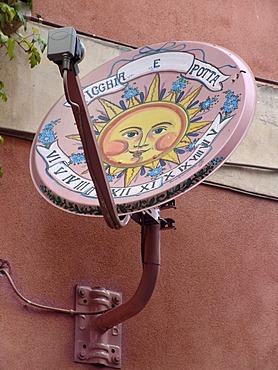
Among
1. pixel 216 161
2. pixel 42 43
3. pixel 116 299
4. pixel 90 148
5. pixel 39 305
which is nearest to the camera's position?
pixel 90 148

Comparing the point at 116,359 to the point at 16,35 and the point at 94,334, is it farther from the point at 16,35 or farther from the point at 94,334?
the point at 16,35

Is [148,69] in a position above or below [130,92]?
above

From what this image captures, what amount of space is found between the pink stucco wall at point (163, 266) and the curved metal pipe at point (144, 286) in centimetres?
23

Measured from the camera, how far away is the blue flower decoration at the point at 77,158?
6707 mm

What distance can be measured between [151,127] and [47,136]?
635 millimetres

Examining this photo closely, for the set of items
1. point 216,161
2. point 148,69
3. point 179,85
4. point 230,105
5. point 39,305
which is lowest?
point 39,305

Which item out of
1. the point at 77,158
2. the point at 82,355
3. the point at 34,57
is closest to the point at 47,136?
the point at 77,158

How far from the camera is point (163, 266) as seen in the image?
24.0 ft

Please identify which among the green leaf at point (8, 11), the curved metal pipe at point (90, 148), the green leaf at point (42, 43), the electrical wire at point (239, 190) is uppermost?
the green leaf at point (8, 11)

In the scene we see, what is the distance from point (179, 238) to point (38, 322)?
1.21m

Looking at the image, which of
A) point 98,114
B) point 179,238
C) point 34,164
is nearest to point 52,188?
point 34,164

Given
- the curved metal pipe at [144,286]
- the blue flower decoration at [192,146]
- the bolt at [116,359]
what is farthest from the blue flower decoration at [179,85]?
the bolt at [116,359]

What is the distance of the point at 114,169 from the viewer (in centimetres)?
655

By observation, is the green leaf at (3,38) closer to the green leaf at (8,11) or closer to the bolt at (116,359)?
the green leaf at (8,11)
